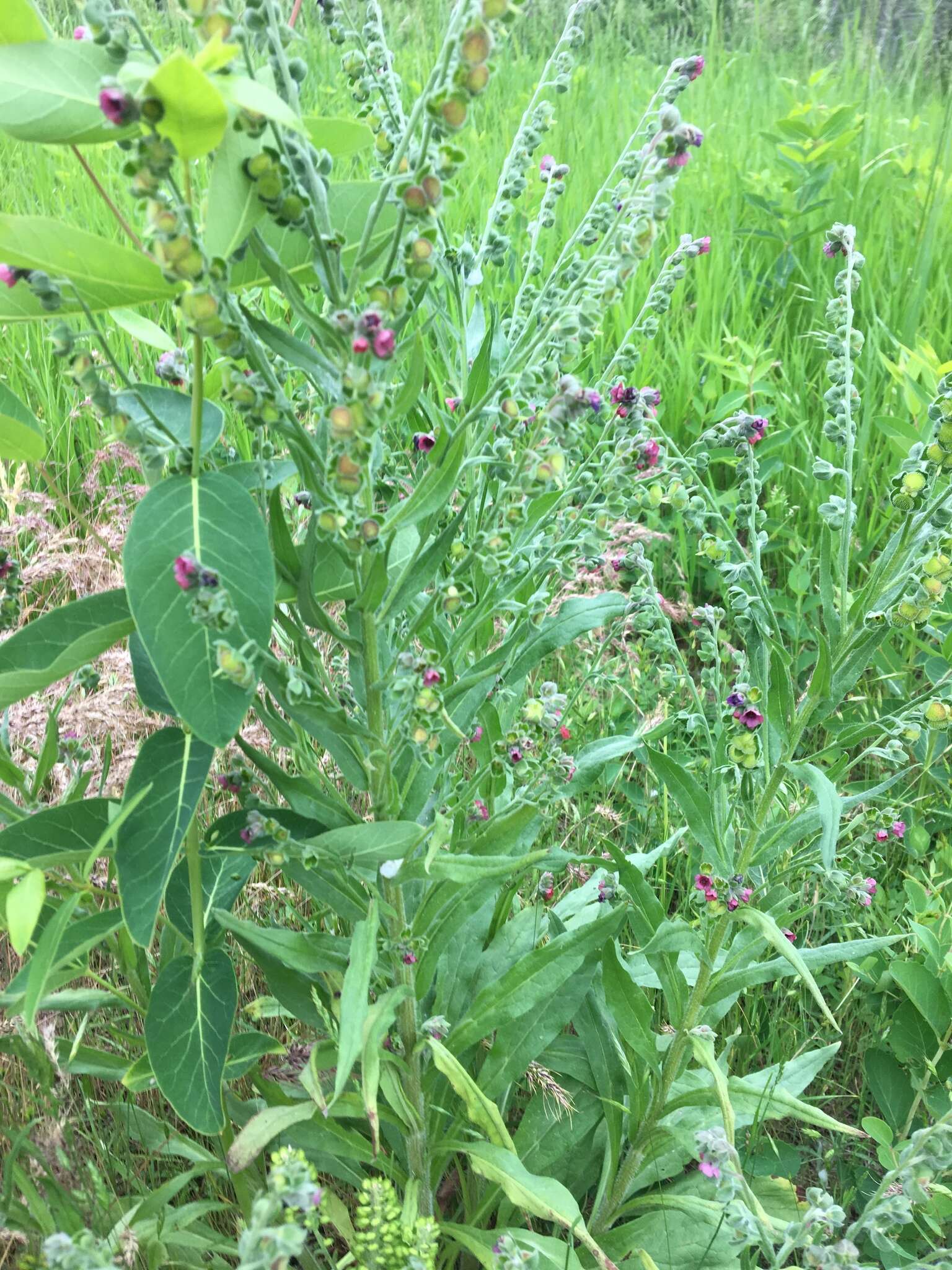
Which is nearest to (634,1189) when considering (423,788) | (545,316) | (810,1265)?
(810,1265)

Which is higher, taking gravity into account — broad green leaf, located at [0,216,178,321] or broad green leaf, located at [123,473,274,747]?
broad green leaf, located at [0,216,178,321]

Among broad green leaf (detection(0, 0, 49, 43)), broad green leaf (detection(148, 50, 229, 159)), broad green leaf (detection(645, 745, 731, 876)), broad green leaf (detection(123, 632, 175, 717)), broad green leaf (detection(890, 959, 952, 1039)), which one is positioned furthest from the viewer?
broad green leaf (detection(890, 959, 952, 1039))

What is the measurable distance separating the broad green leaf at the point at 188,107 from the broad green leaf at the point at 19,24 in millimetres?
165

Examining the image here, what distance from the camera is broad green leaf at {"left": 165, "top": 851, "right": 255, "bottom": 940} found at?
1.08 meters

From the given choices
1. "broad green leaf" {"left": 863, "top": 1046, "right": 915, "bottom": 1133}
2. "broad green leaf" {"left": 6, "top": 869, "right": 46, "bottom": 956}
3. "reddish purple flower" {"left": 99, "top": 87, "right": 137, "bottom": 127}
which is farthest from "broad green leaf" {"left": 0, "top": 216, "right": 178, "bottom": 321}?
"broad green leaf" {"left": 863, "top": 1046, "right": 915, "bottom": 1133}

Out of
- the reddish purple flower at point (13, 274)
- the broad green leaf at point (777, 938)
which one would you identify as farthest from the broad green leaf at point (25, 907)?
the broad green leaf at point (777, 938)

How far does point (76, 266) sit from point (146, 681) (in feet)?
1.34

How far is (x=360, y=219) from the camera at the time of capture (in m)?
0.89

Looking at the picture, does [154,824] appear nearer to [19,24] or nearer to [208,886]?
[208,886]

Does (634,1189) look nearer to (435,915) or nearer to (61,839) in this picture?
(435,915)

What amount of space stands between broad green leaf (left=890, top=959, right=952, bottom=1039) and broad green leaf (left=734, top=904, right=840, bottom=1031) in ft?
1.26

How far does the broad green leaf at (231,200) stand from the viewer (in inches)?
29.1

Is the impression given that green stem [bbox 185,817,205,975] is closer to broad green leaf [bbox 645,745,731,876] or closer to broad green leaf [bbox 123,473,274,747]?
broad green leaf [bbox 123,473,274,747]

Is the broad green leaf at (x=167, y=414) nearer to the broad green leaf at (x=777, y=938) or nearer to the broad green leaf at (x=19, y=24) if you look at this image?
the broad green leaf at (x=19, y=24)
